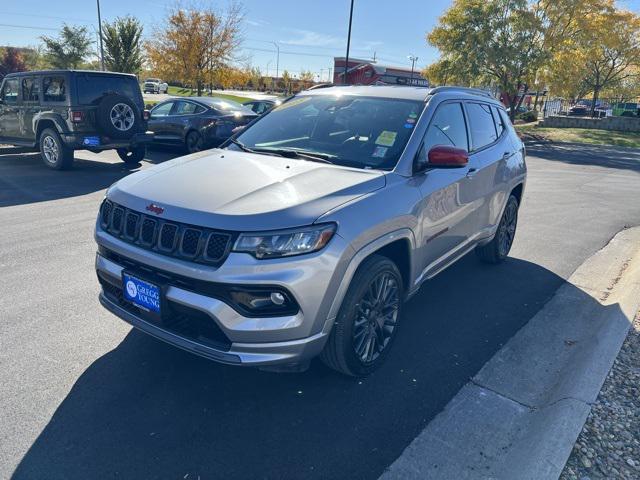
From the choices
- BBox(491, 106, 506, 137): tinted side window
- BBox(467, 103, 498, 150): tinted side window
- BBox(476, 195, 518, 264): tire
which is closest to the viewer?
BBox(467, 103, 498, 150): tinted side window

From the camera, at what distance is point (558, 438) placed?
2490mm

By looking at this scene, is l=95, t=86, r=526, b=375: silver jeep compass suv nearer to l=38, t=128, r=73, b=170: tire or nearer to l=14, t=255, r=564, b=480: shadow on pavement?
l=14, t=255, r=564, b=480: shadow on pavement

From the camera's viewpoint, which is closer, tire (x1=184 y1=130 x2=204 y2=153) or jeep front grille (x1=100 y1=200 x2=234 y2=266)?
jeep front grille (x1=100 y1=200 x2=234 y2=266)

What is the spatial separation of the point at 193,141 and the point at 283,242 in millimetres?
10052

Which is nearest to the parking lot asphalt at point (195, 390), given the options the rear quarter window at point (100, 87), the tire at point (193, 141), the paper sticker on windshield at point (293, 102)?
the paper sticker on windshield at point (293, 102)

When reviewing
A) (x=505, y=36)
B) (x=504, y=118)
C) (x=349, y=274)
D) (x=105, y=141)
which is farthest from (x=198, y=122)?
(x=505, y=36)

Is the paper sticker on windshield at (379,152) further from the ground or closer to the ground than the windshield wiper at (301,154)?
further from the ground

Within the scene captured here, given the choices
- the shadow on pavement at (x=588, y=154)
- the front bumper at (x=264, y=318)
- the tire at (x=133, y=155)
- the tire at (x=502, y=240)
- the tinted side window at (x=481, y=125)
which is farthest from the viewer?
the shadow on pavement at (x=588, y=154)

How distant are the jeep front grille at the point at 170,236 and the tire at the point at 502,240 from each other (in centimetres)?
347

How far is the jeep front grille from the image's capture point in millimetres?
2516

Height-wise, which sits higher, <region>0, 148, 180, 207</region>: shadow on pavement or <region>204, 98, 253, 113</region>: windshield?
<region>204, 98, 253, 113</region>: windshield

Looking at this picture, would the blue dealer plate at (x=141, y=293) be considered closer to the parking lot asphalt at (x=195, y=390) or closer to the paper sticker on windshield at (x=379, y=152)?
the parking lot asphalt at (x=195, y=390)

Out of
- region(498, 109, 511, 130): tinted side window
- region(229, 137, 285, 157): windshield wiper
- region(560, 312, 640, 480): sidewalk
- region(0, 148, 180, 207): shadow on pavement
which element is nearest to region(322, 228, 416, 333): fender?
region(229, 137, 285, 157): windshield wiper

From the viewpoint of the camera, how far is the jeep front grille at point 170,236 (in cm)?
252
